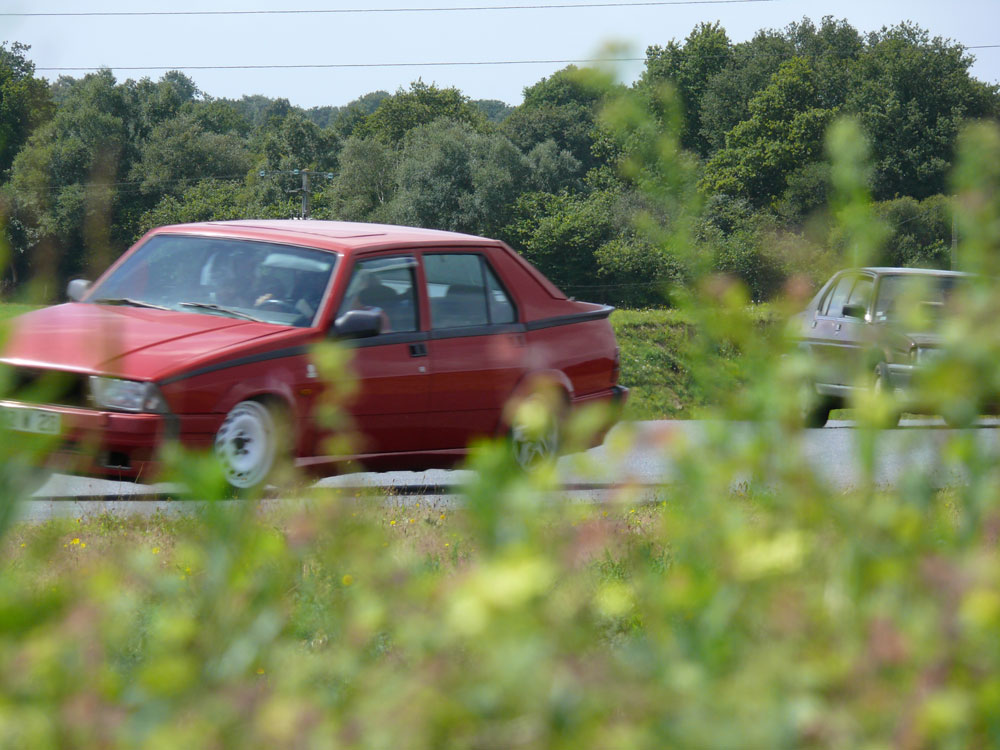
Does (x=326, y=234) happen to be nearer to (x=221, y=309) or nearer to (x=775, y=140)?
(x=221, y=309)

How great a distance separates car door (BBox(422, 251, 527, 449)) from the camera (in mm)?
8344

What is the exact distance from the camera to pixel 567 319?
930 centimetres

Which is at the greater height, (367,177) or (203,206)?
(367,177)

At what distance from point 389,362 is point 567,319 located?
174 centimetres

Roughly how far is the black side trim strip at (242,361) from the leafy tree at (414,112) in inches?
3681

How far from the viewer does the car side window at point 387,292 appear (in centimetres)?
811

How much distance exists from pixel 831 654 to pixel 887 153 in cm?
7744

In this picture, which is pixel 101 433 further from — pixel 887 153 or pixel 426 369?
pixel 887 153

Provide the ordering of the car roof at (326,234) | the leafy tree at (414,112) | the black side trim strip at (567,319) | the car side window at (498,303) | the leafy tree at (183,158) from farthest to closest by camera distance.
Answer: the leafy tree at (414,112), the leafy tree at (183,158), the black side trim strip at (567,319), the car side window at (498,303), the car roof at (326,234)

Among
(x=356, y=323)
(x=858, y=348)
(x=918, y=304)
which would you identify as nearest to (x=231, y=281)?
(x=356, y=323)

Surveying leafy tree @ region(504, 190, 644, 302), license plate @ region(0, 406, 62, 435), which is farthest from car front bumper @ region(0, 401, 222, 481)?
leafy tree @ region(504, 190, 644, 302)

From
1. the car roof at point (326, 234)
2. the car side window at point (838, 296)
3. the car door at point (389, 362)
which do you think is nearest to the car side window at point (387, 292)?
the car door at point (389, 362)

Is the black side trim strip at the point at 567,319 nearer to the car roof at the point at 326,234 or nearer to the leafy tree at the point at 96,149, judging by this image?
the car roof at the point at 326,234

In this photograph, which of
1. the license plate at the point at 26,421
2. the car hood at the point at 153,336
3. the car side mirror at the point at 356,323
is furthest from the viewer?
the car side mirror at the point at 356,323
